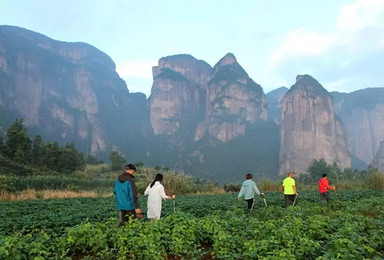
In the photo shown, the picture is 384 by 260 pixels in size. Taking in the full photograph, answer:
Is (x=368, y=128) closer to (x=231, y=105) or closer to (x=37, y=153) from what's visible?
(x=231, y=105)

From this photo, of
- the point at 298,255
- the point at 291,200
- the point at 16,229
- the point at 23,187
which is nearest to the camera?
the point at 298,255

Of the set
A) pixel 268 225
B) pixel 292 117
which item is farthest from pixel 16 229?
pixel 292 117

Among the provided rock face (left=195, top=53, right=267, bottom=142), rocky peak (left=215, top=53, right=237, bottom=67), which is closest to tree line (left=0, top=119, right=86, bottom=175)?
rock face (left=195, top=53, right=267, bottom=142)

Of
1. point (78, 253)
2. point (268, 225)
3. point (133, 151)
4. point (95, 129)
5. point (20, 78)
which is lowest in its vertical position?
point (78, 253)

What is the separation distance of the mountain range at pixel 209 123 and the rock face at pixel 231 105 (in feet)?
1.53

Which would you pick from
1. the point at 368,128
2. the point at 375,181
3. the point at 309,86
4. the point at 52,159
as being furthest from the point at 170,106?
the point at 375,181

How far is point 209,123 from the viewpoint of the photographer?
170625mm

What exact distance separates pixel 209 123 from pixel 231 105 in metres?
13.9

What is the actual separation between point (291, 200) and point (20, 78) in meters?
185

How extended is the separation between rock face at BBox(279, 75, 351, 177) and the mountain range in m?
0.40

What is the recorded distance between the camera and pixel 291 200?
15.9 metres

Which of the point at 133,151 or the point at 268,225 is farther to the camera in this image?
the point at 133,151

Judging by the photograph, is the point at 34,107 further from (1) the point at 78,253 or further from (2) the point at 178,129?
(1) the point at 78,253

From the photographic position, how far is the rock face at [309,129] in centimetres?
13600
